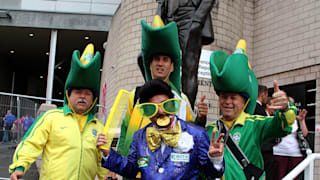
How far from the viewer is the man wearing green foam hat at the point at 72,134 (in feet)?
11.6

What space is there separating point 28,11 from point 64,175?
1699cm

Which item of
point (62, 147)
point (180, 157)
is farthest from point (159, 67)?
point (62, 147)

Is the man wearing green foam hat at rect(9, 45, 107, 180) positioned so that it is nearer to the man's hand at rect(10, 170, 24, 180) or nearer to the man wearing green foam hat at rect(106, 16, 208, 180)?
the man's hand at rect(10, 170, 24, 180)

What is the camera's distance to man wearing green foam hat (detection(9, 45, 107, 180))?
3.53 metres

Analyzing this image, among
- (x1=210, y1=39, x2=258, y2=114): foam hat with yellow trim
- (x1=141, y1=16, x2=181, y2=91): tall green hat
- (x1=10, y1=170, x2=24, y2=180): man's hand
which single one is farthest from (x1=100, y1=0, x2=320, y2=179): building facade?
(x1=10, y1=170, x2=24, y2=180): man's hand

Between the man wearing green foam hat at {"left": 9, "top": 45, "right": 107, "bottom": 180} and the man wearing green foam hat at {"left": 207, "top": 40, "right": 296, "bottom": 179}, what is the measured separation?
122 cm

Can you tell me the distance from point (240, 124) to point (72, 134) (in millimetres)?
1630

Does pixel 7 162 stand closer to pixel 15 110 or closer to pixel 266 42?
pixel 15 110

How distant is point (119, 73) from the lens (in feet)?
44.9

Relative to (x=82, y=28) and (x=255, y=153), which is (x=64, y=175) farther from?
(x=82, y=28)

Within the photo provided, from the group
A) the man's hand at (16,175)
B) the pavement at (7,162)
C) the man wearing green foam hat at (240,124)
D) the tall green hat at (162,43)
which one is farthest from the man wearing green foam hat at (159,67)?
the pavement at (7,162)

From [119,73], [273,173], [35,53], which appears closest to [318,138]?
[273,173]

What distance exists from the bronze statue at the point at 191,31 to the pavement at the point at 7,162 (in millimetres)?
4531

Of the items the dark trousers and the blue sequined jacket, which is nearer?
the blue sequined jacket
